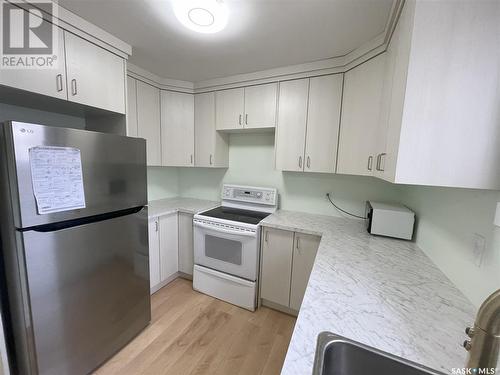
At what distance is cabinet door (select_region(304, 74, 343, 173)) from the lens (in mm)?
1756

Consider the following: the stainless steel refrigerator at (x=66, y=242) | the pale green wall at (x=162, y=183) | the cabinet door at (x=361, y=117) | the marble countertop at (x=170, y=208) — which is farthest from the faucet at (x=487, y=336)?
the pale green wall at (x=162, y=183)

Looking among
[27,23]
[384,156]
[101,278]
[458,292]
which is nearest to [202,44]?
[27,23]

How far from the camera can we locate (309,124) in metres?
1.88

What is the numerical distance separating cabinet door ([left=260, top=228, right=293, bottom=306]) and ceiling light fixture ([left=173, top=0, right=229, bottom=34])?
1606mm

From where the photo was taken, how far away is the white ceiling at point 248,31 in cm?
116

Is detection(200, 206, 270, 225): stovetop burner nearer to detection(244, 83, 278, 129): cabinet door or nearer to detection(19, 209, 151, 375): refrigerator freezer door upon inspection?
detection(19, 209, 151, 375): refrigerator freezer door

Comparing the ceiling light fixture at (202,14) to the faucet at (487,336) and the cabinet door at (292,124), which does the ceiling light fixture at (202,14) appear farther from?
the faucet at (487,336)

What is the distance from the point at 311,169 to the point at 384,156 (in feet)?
2.56

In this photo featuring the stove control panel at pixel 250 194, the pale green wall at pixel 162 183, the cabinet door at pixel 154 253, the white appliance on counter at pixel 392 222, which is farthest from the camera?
the pale green wall at pixel 162 183

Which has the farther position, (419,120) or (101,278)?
(101,278)

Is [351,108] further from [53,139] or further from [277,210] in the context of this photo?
[53,139]

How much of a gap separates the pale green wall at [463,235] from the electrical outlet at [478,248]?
0.02 metres

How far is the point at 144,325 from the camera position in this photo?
165cm

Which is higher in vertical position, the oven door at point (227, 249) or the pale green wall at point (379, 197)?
the pale green wall at point (379, 197)
